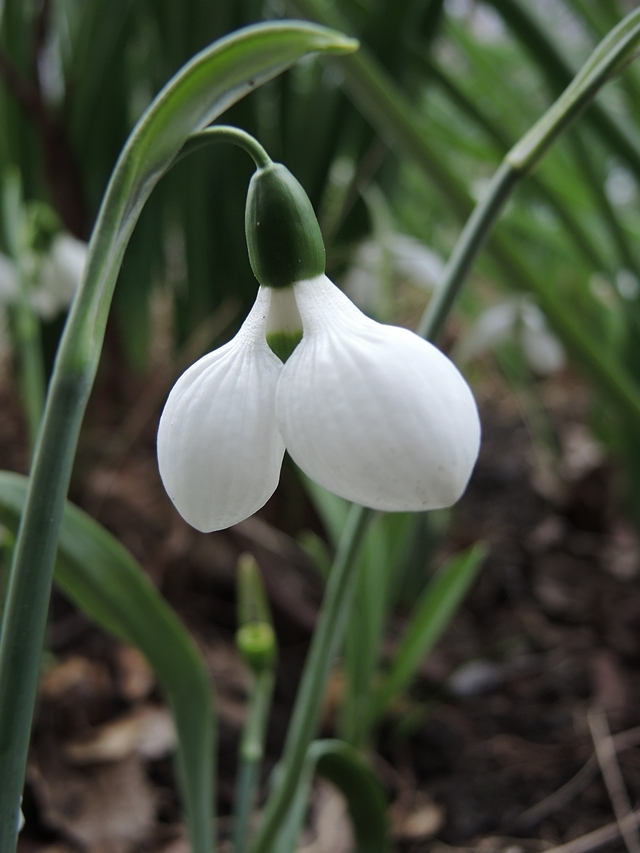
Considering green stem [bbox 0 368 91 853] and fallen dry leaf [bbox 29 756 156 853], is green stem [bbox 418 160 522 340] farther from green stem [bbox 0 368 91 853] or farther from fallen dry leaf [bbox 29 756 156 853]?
fallen dry leaf [bbox 29 756 156 853]

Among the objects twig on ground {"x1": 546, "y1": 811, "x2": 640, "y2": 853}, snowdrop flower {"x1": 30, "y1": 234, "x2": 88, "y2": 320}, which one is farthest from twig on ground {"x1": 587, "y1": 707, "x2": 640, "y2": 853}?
snowdrop flower {"x1": 30, "y1": 234, "x2": 88, "y2": 320}

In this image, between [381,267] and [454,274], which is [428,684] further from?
[454,274]

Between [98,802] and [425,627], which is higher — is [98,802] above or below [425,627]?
below

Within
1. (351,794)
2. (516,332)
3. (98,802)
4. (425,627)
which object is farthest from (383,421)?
(516,332)

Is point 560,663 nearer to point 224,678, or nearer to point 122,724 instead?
point 224,678

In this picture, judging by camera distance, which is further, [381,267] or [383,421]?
[381,267]
